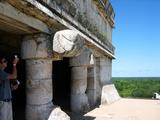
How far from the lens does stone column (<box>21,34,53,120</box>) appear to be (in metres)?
4.49

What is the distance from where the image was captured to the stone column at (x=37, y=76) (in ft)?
14.7

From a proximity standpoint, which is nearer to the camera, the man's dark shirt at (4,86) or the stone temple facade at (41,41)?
the stone temple facade at (41,41)

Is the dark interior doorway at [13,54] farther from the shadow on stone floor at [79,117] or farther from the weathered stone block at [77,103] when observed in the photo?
the weathered stone block at [77,103]

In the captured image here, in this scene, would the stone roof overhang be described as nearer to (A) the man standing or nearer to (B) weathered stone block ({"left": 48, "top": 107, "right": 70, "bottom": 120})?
(A) the man standing

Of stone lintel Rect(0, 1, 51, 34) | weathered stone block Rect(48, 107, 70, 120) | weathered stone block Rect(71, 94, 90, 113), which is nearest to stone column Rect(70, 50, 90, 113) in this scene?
weathered stone block Rect(71, 94, 90, 113)

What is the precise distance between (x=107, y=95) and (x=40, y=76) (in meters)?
6.25

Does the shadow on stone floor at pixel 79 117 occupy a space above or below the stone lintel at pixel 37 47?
below

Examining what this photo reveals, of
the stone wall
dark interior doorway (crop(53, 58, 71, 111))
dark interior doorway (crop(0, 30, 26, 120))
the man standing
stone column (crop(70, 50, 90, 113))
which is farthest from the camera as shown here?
dark interior doorway (crop(53, 58, 71, 111))

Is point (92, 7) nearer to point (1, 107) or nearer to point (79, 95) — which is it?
point (79, 95)

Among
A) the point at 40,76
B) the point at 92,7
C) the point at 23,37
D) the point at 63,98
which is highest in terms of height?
the point at 92,7

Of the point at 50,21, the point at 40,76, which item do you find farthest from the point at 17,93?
the point at 50,21

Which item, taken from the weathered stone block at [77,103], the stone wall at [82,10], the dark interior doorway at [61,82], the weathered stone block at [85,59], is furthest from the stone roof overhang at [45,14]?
the dark interior doorway at [61,82]

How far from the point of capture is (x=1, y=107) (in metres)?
3.96

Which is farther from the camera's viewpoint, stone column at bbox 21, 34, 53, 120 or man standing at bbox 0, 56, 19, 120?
stone column at bbox 21, 34, 53, 120
